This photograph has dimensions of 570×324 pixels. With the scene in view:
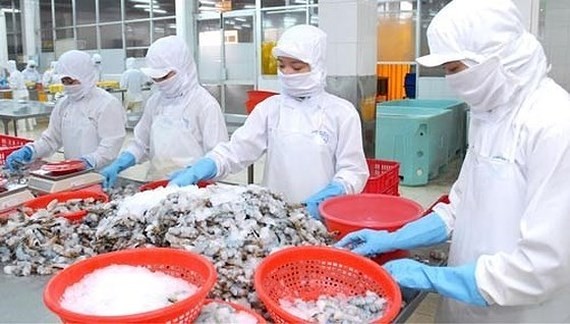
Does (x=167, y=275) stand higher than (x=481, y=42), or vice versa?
(x=481, y=42)

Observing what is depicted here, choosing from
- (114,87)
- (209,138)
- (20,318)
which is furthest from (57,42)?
(20,318)

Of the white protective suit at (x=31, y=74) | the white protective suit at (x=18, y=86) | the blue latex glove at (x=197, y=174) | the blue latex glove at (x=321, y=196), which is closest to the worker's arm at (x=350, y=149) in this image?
the blue latex glove at (x=321, y=196)

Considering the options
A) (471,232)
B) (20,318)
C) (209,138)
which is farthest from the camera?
(209,138)

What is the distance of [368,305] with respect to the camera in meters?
1.09

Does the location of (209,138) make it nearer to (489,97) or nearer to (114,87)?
(489,97)

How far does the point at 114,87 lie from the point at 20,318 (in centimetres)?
814

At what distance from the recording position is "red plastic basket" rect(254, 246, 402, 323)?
3.68 feet

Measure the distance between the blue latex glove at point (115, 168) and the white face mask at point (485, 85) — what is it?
1.62 m

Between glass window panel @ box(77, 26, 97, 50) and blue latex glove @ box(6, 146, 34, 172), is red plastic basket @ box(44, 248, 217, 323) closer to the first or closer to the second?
blue latex glove @ box(6, 146, 34, 172)

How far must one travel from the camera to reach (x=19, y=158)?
273 cm

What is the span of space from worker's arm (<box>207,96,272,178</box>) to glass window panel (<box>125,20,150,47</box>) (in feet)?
27.6

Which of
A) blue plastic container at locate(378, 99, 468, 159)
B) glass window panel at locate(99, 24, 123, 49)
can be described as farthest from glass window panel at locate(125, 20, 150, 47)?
blue plastic container at locate(378, 99, 468, 159)

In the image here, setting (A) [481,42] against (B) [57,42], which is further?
(B) [57,42]

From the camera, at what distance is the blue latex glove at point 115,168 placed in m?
2.31
